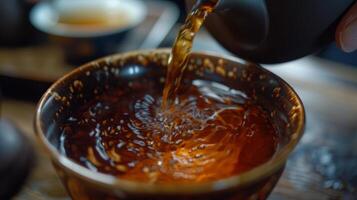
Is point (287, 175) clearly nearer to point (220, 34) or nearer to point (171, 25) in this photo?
point (220, 34)

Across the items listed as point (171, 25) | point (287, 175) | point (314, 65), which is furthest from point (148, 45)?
point (287, 175)

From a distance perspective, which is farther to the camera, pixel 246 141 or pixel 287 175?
pixel 287 175

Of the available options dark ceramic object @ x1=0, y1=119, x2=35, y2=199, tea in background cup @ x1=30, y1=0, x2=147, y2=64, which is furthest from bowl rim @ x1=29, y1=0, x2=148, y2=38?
dark ceramic object @ x1=0, y1=119, x2=35, y2=199

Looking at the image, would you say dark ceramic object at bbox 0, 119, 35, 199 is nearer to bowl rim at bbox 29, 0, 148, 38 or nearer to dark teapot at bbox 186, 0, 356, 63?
bowl rim at bbox 29, 0, 148, 38

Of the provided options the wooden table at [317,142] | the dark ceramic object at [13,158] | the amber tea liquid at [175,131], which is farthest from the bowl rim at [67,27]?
the amber tea liquid at [175,131]

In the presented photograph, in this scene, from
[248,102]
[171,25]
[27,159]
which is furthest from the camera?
[171,25]

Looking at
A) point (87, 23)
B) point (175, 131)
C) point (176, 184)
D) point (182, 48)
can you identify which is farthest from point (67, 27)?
point (176, 184)

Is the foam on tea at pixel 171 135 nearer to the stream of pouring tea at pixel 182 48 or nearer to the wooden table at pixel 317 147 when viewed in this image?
the stream of pouring tea at pixel 182 48
